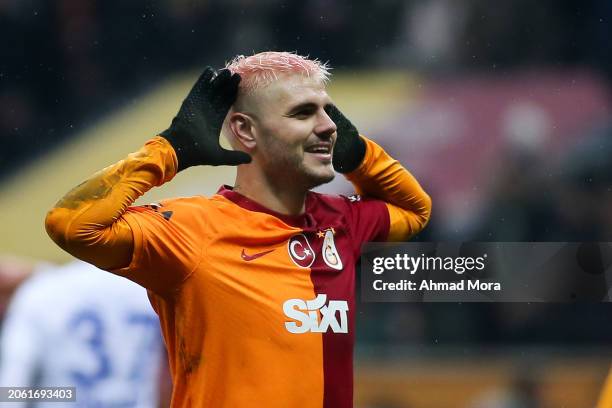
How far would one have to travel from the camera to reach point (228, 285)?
3.28 m

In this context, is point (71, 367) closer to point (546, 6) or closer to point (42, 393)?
point (42, 393)

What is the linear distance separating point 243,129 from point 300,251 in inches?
15.8

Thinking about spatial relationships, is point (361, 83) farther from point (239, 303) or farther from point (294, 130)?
point (239, 303)

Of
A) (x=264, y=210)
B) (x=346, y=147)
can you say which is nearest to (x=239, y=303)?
(x=264, y=210)

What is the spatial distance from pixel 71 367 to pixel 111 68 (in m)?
3.85

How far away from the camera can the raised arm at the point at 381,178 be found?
3.72m

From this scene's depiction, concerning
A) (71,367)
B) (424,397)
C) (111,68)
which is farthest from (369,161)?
(111,68)

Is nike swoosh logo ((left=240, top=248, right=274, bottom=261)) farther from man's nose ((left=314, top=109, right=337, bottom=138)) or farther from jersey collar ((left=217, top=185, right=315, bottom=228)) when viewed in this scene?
man's nose ((left=314, top=109, right=337, bottom=138))

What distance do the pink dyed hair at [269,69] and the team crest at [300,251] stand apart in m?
0.46

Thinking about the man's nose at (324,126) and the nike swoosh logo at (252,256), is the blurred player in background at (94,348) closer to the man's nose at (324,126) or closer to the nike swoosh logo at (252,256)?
the nike swoosh logo at (252,256)

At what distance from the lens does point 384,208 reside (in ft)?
12.5

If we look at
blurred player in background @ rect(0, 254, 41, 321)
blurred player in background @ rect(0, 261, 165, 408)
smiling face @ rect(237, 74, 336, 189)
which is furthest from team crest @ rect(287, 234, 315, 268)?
blurred player in background @ rect(0, 254, 41, 321)

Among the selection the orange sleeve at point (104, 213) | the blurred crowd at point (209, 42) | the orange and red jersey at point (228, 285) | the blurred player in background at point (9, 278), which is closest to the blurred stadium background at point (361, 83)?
the blurred crowd at point (209, 42)

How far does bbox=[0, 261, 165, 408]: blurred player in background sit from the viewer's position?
4.89 meters
